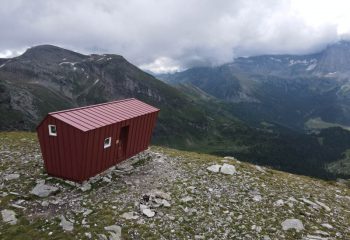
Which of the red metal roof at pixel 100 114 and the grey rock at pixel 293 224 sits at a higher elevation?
the red metal roof at pixel 100 114

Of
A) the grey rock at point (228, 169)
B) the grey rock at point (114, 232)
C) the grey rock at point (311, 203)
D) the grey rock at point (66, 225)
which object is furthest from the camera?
the grey rock at point (228, 169)

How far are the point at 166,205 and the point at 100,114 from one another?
373 inches

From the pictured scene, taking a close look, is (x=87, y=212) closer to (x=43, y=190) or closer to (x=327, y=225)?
(x=43, y=190)

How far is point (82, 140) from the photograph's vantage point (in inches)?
883

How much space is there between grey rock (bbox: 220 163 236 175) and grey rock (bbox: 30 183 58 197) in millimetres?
13239

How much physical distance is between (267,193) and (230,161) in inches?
324

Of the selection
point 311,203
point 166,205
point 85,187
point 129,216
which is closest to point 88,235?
point 129,216

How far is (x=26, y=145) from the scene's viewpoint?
3378 cm

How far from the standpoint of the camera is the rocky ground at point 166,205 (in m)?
18.4

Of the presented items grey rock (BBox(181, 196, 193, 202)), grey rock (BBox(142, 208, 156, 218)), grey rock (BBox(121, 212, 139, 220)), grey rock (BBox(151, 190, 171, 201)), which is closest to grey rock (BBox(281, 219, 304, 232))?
grey rock (BBox(181, 196, 193, 202))

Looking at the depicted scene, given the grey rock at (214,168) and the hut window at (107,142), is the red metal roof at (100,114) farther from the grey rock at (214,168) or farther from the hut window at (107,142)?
the grey rock at (214,168)

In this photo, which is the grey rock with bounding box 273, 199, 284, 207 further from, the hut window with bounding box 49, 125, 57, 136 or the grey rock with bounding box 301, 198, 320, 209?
the hut window with bounding box 49, 125, 57, 136

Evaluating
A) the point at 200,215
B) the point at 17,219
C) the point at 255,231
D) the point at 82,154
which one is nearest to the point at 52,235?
the point at 17,219

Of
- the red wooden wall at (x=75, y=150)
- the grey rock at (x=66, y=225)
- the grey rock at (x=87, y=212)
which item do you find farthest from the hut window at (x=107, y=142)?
the grey rock at (x=66, y=225)
